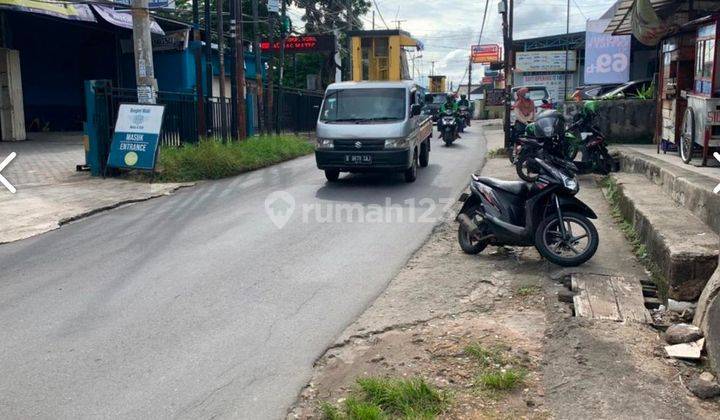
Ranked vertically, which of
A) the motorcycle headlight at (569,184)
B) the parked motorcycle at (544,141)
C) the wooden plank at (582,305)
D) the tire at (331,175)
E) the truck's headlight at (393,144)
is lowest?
the wooden plank at (582,305)

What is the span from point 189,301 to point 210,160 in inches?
358

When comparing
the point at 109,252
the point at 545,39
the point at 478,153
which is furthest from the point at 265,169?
the point at 545,39

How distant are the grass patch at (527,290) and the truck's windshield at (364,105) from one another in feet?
23.6

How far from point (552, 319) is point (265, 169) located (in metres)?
11.8

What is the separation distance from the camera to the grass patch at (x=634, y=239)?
19.0ft

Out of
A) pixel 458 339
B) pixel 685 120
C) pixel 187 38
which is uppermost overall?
pixel 187 38

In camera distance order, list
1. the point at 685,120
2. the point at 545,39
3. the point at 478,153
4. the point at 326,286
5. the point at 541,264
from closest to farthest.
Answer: the point at 326,286
the point at 541,264
the point at 685,120
the point at 478,153
the point at 545,39

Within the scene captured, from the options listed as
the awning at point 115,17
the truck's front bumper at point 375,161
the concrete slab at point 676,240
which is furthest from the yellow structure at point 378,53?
the concrete slab at point 676,240

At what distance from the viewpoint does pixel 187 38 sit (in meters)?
26.2

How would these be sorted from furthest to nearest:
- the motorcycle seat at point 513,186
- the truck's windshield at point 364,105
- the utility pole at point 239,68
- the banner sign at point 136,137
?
the utility pole at point 239,68
the banner sign at point 136,137
the truck's windshield at point 364,105
the motorcycle seat at point 513,186

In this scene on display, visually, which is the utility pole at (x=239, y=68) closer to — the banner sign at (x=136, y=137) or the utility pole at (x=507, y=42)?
the banner sign at (x=136, y=137)

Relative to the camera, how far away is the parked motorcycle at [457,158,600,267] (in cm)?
668

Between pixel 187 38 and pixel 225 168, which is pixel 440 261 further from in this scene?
pixel 187 38

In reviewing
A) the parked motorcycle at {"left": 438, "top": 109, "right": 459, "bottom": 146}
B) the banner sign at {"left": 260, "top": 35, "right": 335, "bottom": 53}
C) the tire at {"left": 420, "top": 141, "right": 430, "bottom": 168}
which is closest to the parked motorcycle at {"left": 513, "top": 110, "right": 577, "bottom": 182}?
the tire at {"left": 420, "top": 141, "right": 430, "bottom": 168}
